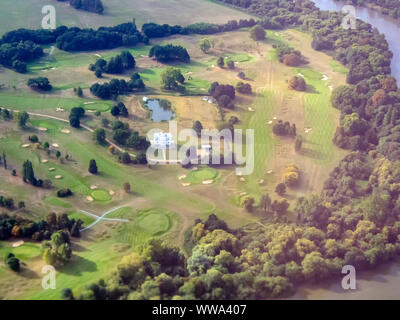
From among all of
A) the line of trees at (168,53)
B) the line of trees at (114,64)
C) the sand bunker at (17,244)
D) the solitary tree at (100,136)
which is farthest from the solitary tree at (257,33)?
the sand bunker at (17,244)

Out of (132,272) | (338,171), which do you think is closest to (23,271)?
(132,272)

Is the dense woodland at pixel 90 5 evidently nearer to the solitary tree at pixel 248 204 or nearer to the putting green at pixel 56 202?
the putting green at pixel 56 202

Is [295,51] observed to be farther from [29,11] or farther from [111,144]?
[29,11]

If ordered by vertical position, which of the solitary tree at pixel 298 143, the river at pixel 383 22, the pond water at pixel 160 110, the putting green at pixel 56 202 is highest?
the river at pixel 383 22

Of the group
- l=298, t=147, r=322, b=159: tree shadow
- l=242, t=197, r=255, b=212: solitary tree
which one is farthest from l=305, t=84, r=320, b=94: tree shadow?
l=242, t=197, r=255, b=212: solitary tree

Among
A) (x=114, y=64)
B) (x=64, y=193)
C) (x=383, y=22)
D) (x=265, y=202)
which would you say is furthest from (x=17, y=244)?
(x=383, y=22)

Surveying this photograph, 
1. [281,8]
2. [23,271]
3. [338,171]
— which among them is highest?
[281,8]
